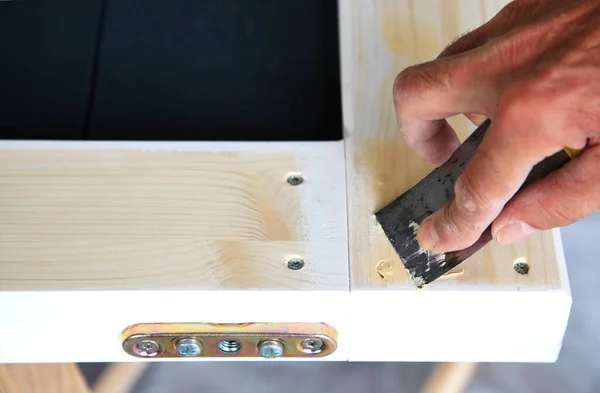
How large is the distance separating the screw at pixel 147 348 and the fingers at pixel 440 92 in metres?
0.26

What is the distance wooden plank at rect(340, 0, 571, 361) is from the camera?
54 cm


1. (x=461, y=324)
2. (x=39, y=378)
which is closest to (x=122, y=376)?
(x=39, y=378)

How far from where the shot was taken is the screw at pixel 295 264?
55 cm

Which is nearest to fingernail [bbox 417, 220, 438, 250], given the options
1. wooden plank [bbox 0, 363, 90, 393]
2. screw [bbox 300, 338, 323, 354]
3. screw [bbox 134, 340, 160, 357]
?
screw [bbox 300, 338, 323, 354]

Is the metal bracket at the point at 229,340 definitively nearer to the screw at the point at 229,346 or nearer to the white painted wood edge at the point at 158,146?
the screw at the point at 229,346

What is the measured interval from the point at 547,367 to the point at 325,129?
42 cm

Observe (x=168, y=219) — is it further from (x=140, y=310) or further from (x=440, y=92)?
(x=440, y=92)

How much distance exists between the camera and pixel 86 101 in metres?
0.75

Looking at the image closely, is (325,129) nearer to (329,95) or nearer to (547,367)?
(329,95)

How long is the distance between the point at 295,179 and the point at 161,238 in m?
0.12

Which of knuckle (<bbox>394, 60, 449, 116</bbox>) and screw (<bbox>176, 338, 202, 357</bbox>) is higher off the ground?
knuckle (<bbox>394, 60, 449, 116</bbox>)

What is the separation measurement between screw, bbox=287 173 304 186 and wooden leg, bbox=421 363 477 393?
0.37 meters

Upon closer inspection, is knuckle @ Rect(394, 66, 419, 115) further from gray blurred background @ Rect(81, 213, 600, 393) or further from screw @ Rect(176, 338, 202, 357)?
gray blurred background @ Rect(81, 213, 600, 393)

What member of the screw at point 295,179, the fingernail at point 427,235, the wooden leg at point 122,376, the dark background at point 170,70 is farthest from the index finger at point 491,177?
the wooden leg at point 122,376
